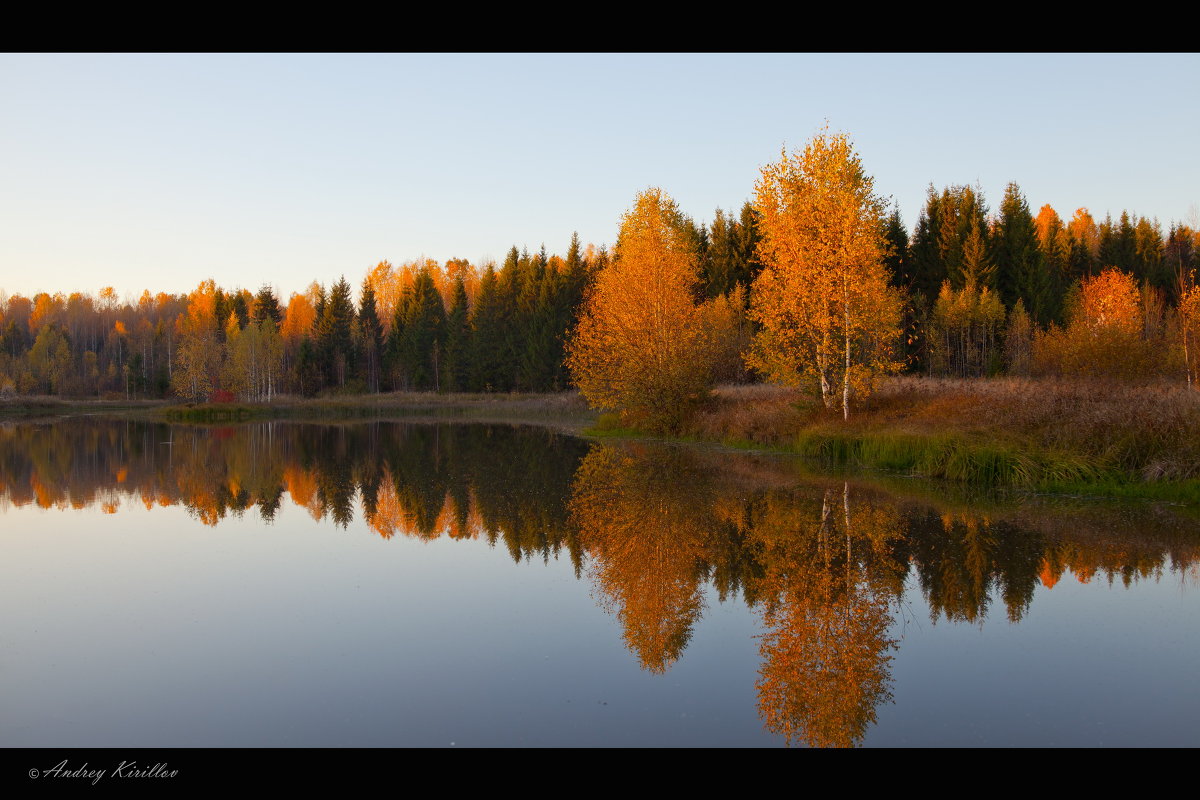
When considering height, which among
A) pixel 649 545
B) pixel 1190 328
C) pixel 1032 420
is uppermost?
pixel 1190 328

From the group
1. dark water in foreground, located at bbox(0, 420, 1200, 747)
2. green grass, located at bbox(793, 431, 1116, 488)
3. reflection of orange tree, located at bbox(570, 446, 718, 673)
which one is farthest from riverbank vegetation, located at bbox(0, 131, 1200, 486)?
reflection of orange tree, located at bbox(570, 446, 718, 673)

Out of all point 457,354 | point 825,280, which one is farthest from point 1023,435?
point 457,354

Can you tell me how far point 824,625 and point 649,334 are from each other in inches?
909

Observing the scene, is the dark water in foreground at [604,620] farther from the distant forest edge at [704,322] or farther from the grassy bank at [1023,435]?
the distant forest edge at [704,322]

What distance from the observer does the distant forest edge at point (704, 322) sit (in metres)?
41.5

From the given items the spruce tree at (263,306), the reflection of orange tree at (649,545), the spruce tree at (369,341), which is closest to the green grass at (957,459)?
the reflection of orange tree at (649,545)

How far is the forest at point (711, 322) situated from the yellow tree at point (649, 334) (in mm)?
454

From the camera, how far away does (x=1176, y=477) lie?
545 inches

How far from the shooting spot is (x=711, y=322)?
131 ft

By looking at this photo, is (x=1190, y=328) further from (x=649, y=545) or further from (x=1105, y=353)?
(x=649, y=545)

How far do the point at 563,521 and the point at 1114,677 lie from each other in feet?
27.6

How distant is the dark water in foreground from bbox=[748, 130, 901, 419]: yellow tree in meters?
8.75

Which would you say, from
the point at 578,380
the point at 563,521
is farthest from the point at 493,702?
the point at 578,380
